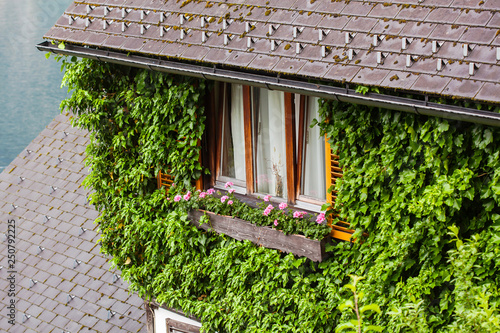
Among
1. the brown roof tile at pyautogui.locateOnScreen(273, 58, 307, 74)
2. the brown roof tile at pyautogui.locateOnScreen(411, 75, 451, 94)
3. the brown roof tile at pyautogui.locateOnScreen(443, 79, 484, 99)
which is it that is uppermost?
the brown roof tile at pyautogui.locateOnScreen(273, 58, 307, 74)

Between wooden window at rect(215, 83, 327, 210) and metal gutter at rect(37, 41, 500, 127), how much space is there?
0.61 meters

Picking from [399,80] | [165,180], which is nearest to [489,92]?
[399,80]

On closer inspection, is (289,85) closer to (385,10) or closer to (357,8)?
(357,8)

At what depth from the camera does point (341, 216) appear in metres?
7.13

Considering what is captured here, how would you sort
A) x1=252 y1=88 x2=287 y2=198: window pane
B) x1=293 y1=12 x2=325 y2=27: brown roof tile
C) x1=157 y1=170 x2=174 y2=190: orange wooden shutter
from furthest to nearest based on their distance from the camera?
1. x1=157 y1=170 x2=174 y2=190: orange wooden shutter
2. x1=252 y1=88 x2=287 y2=198: window pane
3. x1=293 y1=12 x2=325 y2=27: brown roof tile

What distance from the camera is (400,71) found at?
6211mm

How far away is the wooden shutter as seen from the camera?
24.0ft

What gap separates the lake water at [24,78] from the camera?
31.5m

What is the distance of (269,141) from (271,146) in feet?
0.20

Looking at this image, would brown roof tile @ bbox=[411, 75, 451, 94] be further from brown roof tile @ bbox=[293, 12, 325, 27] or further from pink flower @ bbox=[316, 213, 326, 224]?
pink flower @ bbox=[316, 213, 326, 224]

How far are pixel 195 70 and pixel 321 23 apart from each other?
4.88 feet

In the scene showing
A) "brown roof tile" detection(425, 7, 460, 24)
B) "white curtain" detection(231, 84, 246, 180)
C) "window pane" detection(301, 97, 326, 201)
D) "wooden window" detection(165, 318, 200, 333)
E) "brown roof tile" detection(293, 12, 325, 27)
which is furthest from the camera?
"wooden window" detection(165, 318, 200, 333)

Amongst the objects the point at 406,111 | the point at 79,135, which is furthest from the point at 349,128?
the point at 79,135

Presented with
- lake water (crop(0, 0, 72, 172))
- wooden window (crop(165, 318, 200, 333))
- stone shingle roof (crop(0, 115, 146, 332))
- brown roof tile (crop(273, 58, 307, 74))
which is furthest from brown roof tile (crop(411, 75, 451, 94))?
lake water (crop(0, 0, 72, 172))
